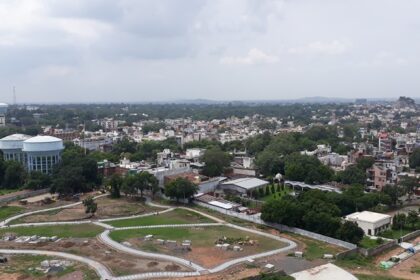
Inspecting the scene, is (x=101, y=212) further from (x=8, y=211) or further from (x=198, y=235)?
(x=198, y=235)

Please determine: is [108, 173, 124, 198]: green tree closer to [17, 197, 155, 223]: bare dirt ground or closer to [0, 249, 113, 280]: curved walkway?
[17, 197, 155, 223]: bare dirt ground

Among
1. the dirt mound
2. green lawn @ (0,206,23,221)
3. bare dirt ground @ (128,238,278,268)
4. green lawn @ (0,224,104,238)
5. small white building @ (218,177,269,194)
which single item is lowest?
green lawn @ (0,206,23,221)

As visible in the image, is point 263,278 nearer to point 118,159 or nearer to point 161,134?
point 118,159

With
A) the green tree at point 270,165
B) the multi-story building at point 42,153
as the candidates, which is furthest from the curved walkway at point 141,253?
the green tree at point 270,165

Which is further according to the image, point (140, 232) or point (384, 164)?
point (384, 164)

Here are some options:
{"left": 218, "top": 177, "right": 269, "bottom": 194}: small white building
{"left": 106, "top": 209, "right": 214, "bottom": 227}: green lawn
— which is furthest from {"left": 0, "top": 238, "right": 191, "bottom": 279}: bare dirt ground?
{"left": 218, "top": 177, "right": 269, "bottom": 194}: small white building

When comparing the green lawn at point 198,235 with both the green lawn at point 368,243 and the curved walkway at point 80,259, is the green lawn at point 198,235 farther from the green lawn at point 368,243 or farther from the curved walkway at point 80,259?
the green lawn at point 368,243

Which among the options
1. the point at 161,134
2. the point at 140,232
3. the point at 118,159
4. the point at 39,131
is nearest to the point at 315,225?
the point at 140,232
